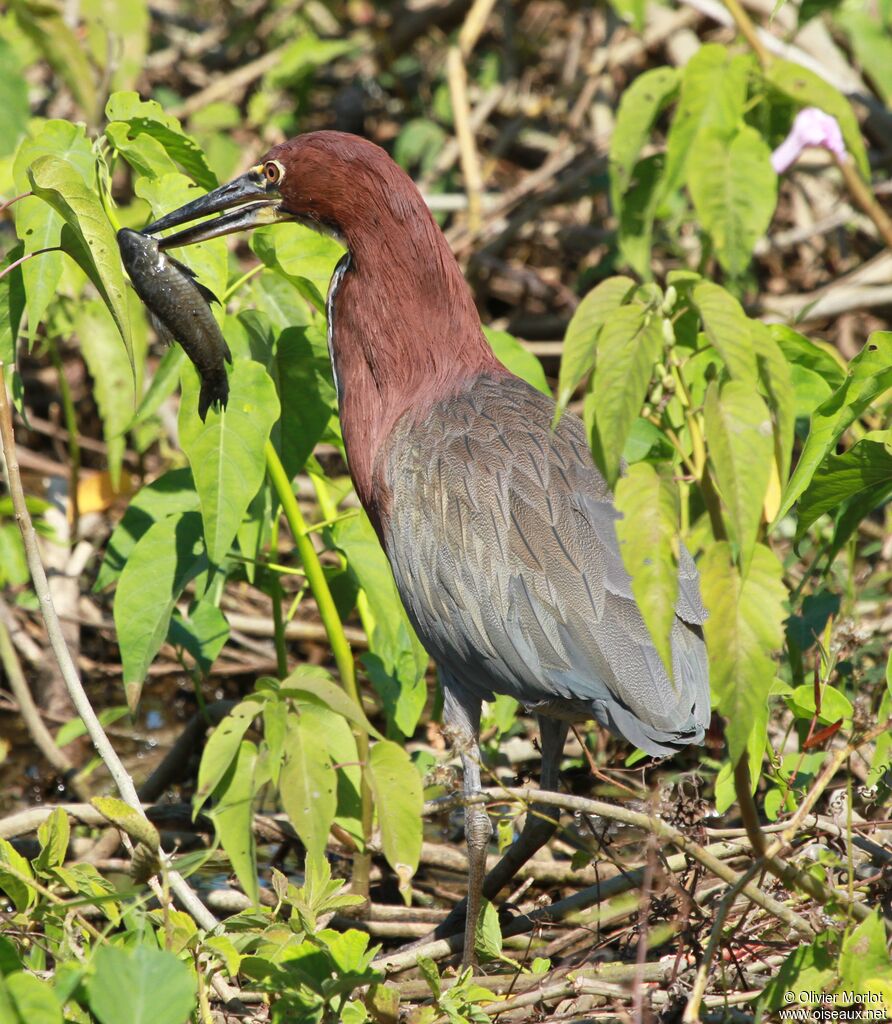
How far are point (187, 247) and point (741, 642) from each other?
62.7 inches

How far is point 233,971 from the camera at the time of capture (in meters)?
2.18

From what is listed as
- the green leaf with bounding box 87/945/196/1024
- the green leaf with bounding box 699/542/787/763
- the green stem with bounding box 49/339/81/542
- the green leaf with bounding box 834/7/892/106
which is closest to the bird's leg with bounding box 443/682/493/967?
the green leaf with bounding box 87/945/196/1024

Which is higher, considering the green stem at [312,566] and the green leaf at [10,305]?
the green leaf at [10,305]

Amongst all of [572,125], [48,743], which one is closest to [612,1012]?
[48,743]

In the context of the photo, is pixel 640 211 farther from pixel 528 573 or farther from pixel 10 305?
pixel 10 305

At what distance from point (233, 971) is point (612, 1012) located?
0.71 meters

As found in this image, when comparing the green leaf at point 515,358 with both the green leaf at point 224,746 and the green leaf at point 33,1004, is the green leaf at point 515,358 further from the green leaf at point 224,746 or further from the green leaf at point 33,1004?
the green leaf at point 33,1004

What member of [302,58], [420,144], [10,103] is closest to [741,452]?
[10,103]

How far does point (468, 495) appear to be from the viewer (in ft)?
9.61

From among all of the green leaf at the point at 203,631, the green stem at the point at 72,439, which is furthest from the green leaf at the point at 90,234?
the green stem at the point at 72,439

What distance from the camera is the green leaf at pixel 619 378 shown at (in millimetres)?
1671

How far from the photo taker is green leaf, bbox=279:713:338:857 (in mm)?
1857

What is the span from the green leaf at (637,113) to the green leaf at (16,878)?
2477 mm

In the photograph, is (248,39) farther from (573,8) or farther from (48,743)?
A: (48,743)
